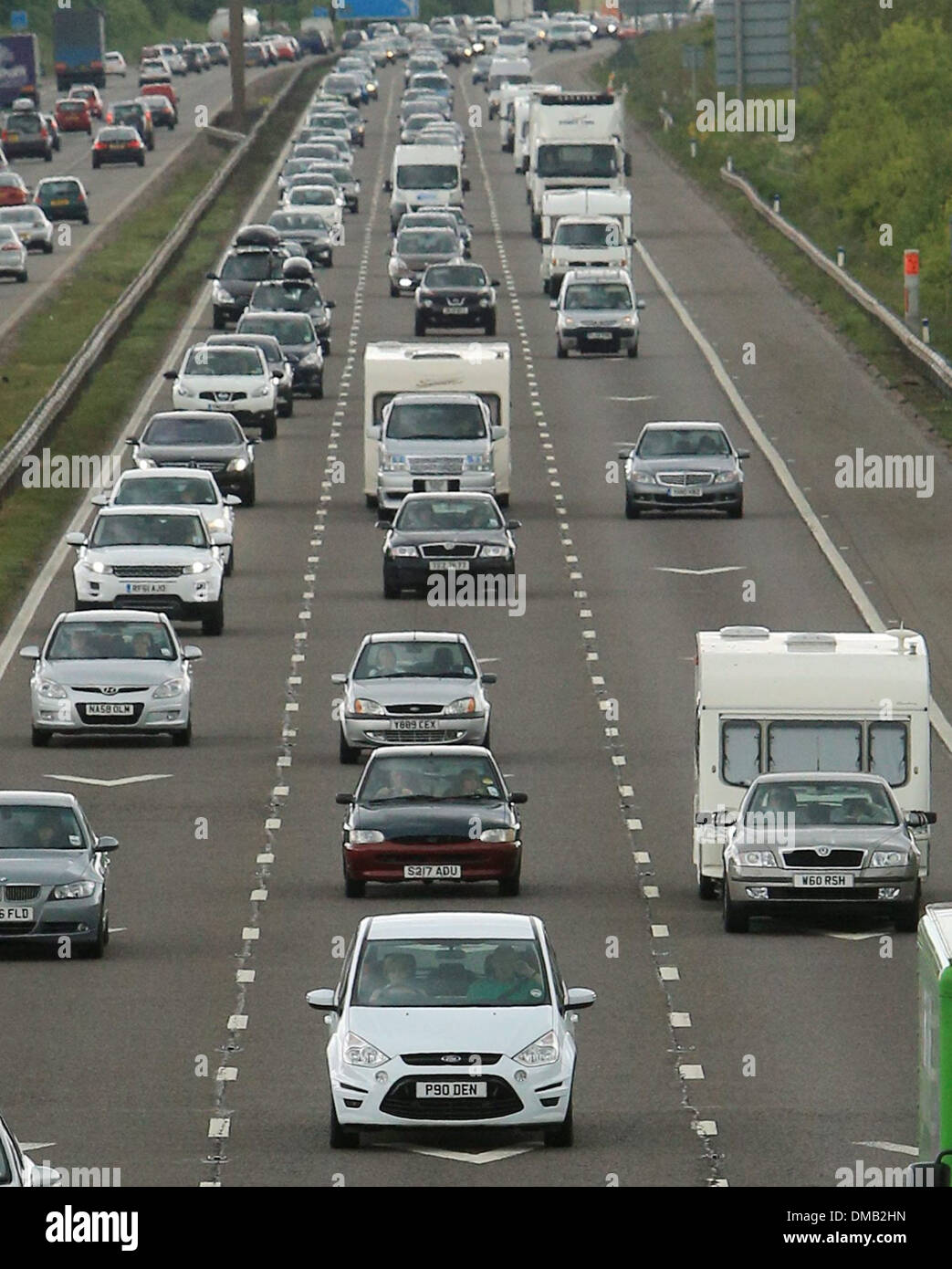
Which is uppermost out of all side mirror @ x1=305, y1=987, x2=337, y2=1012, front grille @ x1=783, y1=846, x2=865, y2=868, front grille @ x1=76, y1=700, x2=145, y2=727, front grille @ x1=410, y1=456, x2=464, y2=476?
side mirror @ x1=305, y1=987, x2=337, y2=1012

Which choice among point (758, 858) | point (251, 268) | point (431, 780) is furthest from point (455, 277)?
point (758, 858)

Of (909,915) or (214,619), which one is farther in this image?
(214,619)

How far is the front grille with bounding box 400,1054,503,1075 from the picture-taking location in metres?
20.2

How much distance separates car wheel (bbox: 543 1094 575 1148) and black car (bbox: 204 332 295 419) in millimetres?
45799

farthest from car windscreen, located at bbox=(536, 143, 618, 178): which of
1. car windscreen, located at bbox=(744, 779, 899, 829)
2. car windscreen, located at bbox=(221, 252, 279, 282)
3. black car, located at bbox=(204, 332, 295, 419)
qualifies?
car windscreen, located at bbox=(744, 779, 899, 829)

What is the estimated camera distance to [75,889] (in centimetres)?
2736

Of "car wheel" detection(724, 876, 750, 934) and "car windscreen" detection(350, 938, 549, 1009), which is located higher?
"car windscreen" detection(350, 938, 549, 1009)

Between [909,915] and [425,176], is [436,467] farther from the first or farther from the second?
[425,176]

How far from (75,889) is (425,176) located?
74.4 meters

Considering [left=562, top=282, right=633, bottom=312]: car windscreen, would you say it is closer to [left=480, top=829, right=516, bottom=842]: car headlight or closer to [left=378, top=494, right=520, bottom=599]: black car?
[left=378, top=494, right=520, bottom=599]: black car

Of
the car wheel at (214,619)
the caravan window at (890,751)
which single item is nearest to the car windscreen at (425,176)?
the car wheel at (214,619)

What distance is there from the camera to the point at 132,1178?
19266 millimetres
